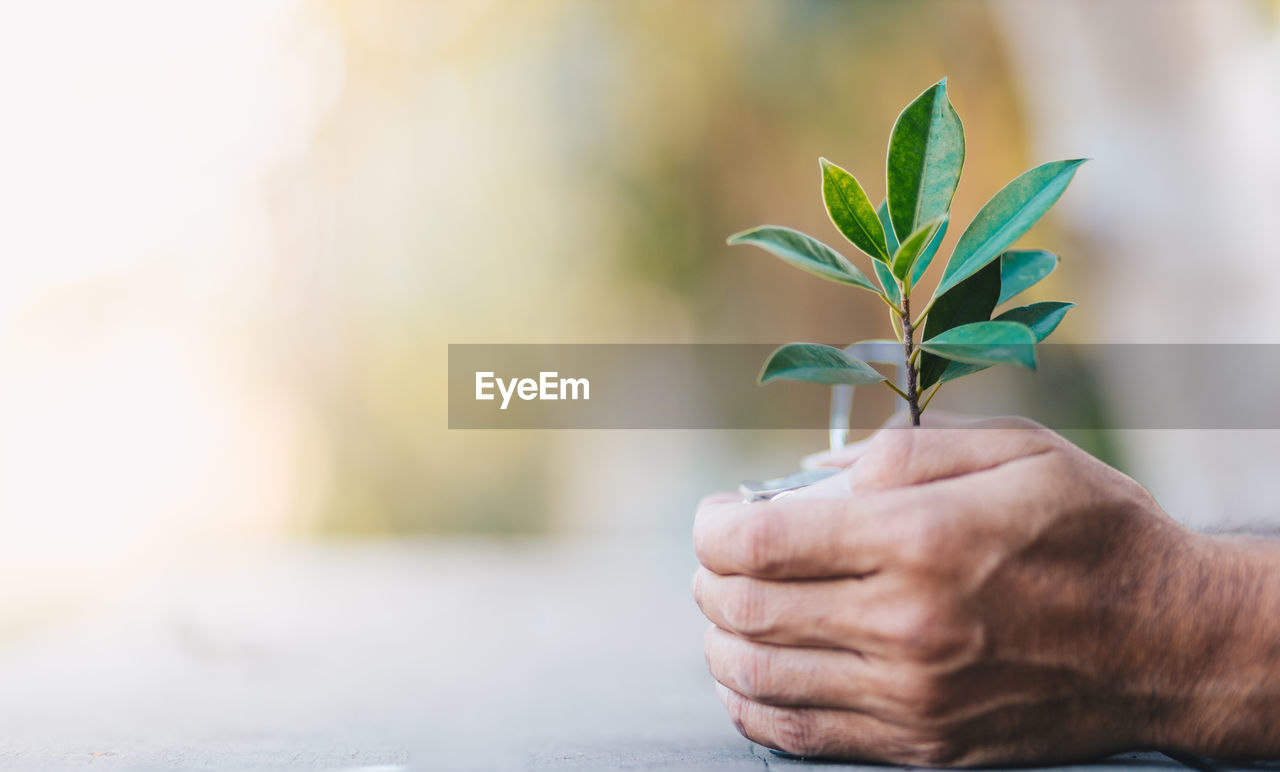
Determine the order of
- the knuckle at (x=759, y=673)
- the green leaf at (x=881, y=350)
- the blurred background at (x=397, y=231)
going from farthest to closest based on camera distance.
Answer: the blurred background at (x=397, y=231)
the green leaf at (x=881, y=350)
the knuckle at (x=759, y=673)

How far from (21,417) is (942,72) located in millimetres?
5123

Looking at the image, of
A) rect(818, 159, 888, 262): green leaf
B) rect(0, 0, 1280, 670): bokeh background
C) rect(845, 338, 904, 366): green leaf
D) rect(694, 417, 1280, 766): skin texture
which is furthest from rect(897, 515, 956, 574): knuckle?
rect(0, 0, 1280, 670): bokeh background

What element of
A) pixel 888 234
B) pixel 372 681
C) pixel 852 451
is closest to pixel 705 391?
pixel 372 681

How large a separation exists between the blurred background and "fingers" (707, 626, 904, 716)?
3256 mm

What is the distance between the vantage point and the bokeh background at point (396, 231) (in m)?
4.32

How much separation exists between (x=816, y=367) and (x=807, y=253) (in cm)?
10

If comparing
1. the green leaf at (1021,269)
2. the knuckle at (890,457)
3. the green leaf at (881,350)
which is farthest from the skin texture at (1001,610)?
the green leaf at (881,350)

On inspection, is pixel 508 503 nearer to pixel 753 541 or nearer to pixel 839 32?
pixel 839 32

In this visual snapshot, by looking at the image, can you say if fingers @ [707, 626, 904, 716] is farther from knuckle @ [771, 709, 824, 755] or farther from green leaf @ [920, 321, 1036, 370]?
green leaf @ [920, 321, 1036, 370]

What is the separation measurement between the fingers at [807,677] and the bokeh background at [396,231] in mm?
3268

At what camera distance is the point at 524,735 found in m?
0.94

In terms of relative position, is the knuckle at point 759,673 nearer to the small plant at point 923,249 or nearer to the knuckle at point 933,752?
the knuckle at point 933,752

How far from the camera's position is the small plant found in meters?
0.64

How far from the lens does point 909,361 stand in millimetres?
A: 690
